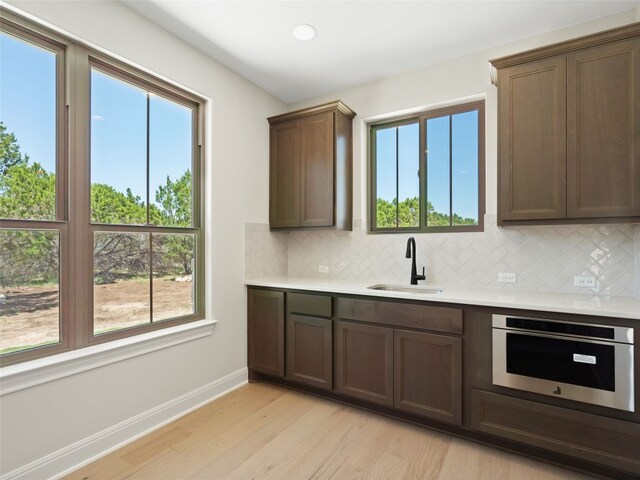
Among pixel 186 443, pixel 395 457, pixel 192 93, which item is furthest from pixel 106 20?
pixel 395 457

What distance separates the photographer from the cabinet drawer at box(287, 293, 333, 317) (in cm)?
268

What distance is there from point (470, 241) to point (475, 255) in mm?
121

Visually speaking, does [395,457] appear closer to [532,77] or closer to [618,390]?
[618,390]

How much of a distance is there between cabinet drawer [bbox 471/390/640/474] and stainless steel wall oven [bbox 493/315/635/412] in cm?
10

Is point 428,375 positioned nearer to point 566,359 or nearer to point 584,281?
point 566,359

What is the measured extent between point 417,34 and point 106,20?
2.10 metres

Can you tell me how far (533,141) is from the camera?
7.24 ft

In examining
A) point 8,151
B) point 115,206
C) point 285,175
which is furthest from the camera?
point 285,175

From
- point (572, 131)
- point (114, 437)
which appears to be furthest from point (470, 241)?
point (114, 437)

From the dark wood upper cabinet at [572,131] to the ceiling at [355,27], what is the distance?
0.36 meters

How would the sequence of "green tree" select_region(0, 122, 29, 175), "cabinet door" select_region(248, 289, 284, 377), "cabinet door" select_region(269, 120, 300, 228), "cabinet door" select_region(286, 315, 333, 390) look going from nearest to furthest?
"green tree" select_region(0, 122, 29, 175), "cabinet door" select_region(286, 315, 333, 390), "cabinet door" select_region(248, 289, 284, 377), "cabinet door" select_region(269, 120, 300, 228)

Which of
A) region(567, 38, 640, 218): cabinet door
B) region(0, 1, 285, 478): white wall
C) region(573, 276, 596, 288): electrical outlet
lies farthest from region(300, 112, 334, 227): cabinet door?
region(573, 276, 596, 288): electrical outlet

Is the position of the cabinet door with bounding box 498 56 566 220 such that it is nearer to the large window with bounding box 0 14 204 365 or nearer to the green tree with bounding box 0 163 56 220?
the large window with bounding box 0 14 204 365

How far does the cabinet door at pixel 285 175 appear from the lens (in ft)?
10.8
